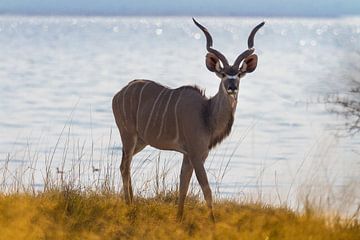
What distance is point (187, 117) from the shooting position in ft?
34.7

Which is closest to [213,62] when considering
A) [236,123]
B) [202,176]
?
[202,176]

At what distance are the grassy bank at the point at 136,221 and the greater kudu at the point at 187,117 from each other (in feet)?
1.05

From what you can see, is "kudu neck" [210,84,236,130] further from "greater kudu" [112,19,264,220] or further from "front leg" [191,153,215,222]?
"front leg" [191,153,215,222]

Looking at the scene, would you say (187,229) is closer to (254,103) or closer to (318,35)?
(254,103)

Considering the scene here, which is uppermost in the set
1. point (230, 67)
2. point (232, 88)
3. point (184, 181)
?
point (230, 67)

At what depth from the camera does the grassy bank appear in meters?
9.26

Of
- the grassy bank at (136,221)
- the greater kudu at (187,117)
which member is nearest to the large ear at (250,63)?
the greater kudu at (187,117)

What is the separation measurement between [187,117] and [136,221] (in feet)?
3.47

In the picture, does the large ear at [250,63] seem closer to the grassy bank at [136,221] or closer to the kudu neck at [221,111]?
the kudu neck at [221,111]

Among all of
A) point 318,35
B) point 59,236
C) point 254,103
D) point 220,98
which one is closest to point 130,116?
point 220,98

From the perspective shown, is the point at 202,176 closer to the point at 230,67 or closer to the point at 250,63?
the point at 230,67

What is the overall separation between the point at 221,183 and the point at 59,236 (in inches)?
232

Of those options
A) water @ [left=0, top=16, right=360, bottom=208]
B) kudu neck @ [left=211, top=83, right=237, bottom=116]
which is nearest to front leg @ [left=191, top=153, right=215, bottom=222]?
kudu neck @ [left=211, top=83, right=237, bottom=116]

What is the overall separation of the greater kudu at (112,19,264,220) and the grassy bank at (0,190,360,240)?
0.32 m
